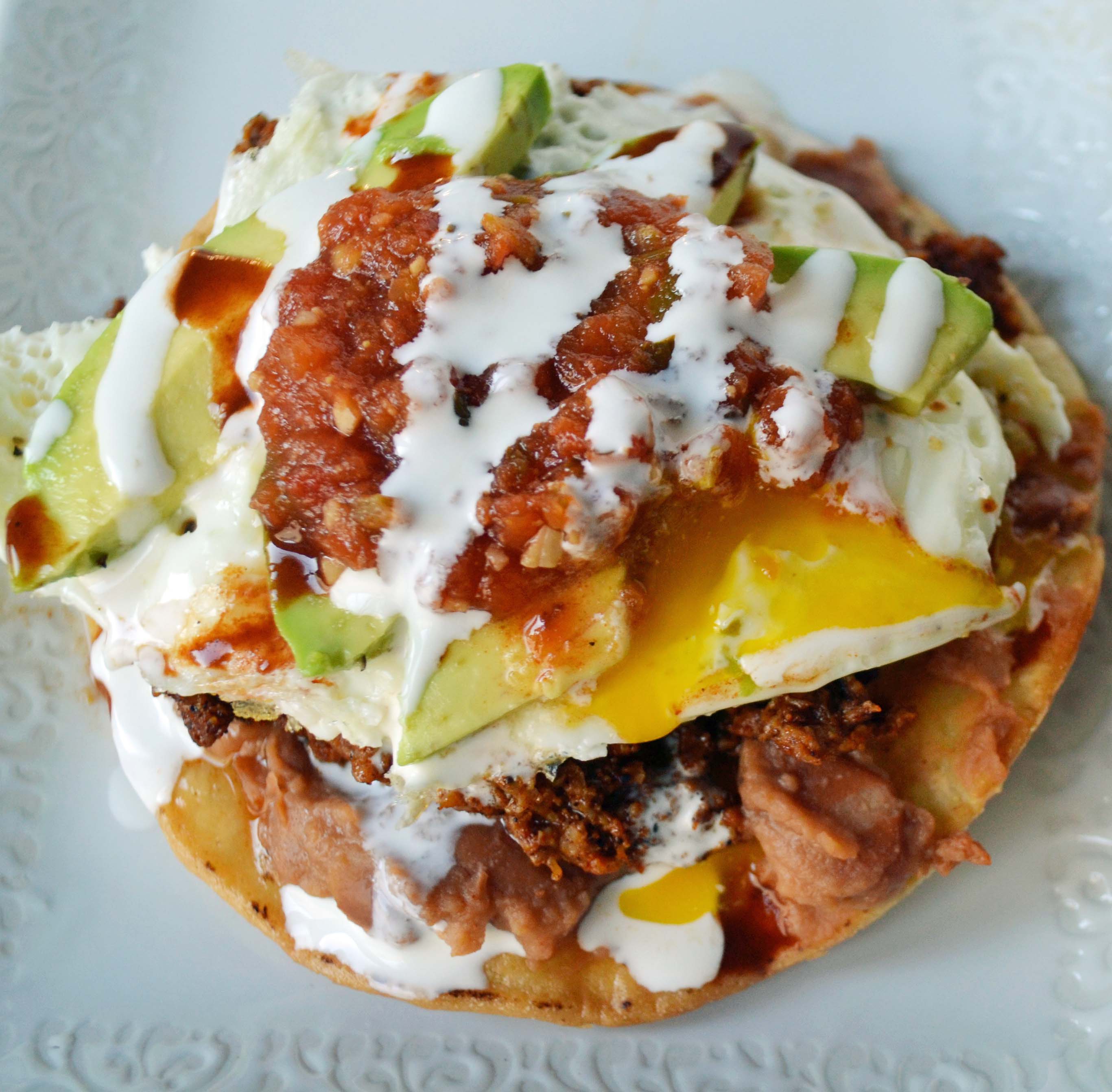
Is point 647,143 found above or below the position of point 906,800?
above

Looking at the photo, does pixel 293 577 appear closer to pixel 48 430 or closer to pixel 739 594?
pixel 48 430

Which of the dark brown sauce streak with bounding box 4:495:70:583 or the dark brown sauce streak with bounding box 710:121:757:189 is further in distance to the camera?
the dark brown sauce streak with bounding box 710:121:757:189

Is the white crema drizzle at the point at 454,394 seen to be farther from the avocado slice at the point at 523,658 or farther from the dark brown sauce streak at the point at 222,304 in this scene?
the dark brown sauce streak at the point at 222,304

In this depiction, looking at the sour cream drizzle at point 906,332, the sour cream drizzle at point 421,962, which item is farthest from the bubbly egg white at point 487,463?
the sour cream drizzle at point 421,962

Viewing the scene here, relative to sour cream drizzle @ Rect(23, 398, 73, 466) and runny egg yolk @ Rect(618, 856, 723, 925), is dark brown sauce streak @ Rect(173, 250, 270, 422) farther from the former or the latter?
runny egg yolk @ Rect(618, 856, 723, 925)

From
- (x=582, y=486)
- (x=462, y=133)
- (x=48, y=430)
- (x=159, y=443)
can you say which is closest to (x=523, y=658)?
(x=582, y=486)

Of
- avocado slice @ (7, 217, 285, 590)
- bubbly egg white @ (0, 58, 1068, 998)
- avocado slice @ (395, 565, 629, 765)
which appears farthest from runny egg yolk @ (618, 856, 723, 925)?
avocado slice @ (7, 217, 285, 590)
